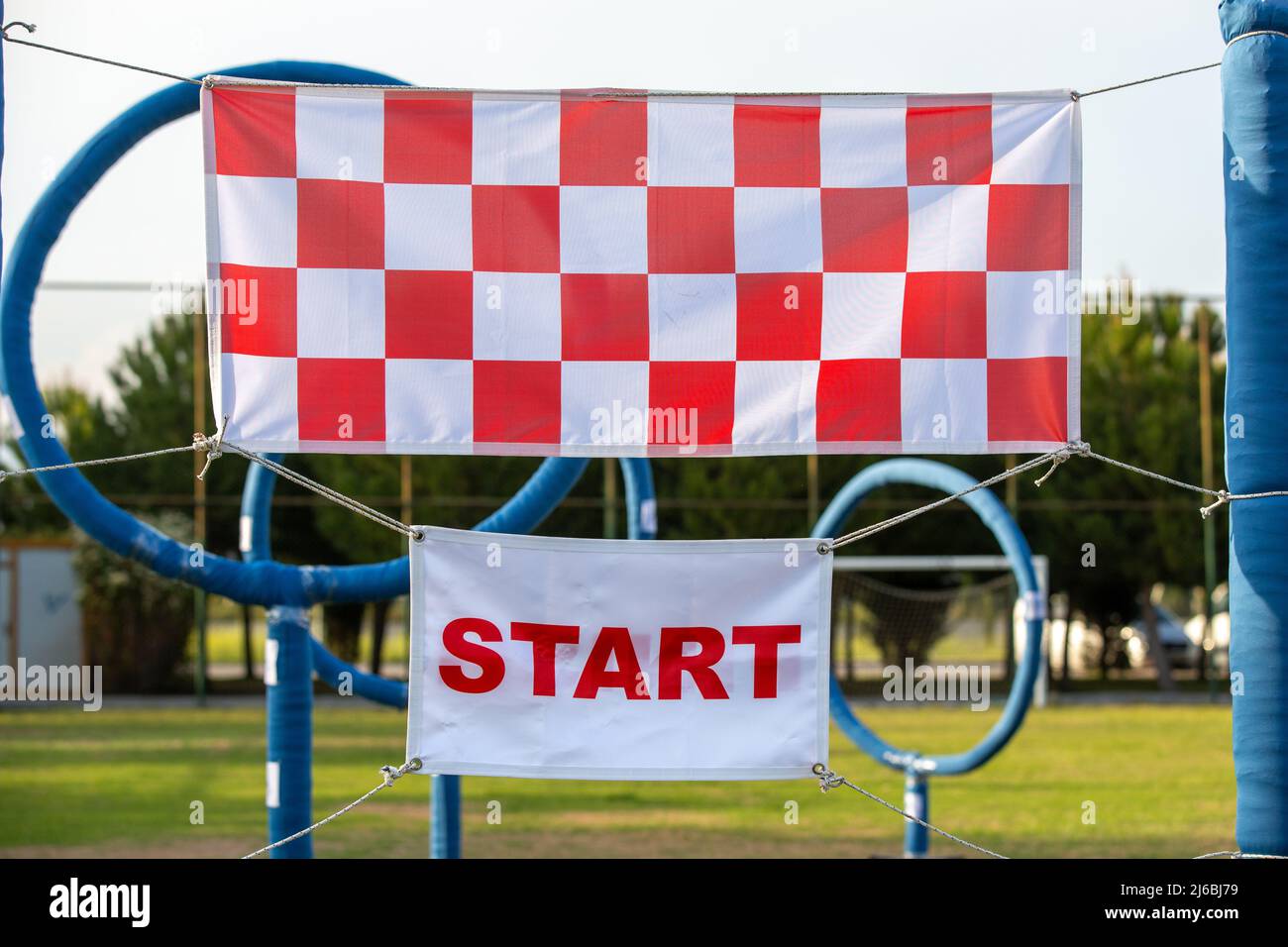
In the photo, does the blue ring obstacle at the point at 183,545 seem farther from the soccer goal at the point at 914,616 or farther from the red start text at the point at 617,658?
the soccer goal at the point at 914,616

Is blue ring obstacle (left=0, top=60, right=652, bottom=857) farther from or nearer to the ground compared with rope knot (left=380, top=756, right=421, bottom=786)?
farther from the ground

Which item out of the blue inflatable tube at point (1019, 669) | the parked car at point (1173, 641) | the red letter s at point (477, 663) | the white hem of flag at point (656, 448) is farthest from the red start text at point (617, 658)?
the parked car at point (1173, 641)

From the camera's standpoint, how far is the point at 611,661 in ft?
10.5

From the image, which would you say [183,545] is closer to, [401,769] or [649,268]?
[401,769]

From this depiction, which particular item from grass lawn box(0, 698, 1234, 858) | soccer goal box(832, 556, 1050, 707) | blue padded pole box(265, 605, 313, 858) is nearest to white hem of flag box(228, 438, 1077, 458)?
blue padded pole box(265, 605, 313, 858)

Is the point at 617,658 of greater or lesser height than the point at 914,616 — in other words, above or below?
above

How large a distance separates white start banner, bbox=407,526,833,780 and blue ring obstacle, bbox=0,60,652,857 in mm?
1580

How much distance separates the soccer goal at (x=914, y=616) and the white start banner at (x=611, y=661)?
17.0 metres

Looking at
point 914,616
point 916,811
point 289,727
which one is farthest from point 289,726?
point 914,616

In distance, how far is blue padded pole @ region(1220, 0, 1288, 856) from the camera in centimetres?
313

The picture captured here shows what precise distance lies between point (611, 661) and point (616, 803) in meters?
6.23

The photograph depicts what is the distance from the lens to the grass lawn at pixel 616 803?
7.51 m

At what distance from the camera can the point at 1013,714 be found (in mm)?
7227

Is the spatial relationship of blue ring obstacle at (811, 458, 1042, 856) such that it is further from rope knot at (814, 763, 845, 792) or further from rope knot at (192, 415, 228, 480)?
rope knot at (192, 415, 228, 480)
